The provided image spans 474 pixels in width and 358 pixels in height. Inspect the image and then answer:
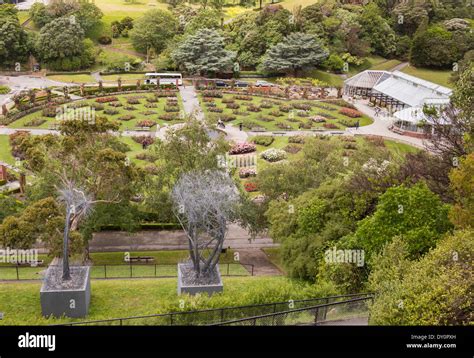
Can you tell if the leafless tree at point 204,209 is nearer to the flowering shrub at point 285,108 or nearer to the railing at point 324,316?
the railing at point 324,316

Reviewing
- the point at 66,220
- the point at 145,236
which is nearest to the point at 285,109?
the point at 145,236

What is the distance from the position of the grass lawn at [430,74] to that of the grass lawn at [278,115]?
23.5 metres

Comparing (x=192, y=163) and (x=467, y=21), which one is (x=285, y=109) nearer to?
(x=192, y=163)

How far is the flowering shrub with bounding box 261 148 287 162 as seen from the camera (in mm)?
52094

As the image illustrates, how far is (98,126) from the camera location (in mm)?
33375

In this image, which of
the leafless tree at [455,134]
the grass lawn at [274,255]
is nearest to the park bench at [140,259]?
the grass lawn at [274,255]

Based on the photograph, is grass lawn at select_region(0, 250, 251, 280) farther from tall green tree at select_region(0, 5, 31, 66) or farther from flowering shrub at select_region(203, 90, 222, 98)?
tall green tree at select_region(0, 5, 31, 66)

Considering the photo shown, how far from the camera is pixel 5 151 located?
5256cm

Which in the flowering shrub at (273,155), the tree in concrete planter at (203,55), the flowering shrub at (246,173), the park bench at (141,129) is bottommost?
the flowering shrub at (246,173)

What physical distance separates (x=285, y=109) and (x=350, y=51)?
29.3m

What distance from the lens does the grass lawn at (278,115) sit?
62469mm

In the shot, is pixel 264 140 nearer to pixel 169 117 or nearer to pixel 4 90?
pixel 169 117

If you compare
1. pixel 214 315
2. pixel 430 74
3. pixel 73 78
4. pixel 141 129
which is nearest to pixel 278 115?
pixel 141 129

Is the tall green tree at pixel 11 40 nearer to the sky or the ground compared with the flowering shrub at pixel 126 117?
nearer to the sky
